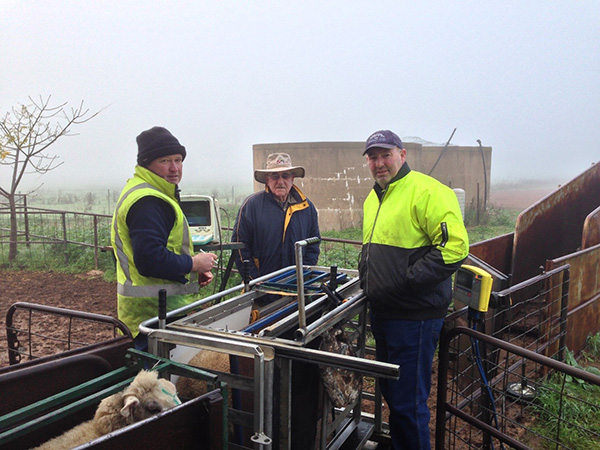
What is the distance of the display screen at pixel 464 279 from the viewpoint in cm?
284

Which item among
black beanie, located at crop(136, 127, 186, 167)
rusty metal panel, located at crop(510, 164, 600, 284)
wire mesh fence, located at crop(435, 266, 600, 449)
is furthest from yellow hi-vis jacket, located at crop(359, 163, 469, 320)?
rusty metal panel, located at crop(510, 164, 600, 284)

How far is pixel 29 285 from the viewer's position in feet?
27.6

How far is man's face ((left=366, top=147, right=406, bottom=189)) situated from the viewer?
291 cm

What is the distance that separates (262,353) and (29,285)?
8159 millimetres

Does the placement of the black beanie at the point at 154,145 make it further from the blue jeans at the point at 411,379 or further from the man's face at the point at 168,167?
Result: the blue jeans at the point at 411,379

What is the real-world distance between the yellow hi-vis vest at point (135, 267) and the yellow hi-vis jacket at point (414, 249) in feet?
3.96

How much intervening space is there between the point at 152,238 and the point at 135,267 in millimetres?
283

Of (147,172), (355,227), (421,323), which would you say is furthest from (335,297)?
(355,227)

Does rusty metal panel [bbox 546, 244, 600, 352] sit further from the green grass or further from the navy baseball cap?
the navy baseball cap

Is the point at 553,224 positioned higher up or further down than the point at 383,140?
further down

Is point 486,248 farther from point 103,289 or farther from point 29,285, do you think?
point 29,285

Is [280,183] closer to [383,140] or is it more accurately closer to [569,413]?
[383,140]

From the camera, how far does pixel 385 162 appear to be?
2912mm

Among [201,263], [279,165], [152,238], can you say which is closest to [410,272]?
[201,263]
